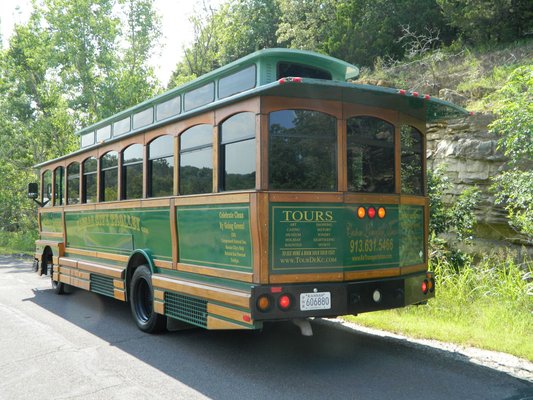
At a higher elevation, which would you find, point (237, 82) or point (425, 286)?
point (237, 82)

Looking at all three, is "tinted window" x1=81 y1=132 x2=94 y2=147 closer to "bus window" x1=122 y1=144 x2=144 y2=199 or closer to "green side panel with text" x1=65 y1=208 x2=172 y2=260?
"green side panel with text" x1=65 y1=208 x2=172 y2=260

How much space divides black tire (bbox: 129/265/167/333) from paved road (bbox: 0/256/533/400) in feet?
0.51

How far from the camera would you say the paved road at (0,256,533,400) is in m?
4.47

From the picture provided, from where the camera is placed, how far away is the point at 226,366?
207 inches

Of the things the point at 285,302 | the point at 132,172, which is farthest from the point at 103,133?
the point at 285,302

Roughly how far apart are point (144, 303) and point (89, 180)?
9.81 feet

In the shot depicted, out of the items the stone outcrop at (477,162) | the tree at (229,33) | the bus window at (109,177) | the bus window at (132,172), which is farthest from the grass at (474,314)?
the tree at (229,33)

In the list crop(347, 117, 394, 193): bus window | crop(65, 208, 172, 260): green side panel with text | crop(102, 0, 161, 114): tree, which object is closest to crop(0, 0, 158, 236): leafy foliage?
crop(102, 0, 161, 114): tree

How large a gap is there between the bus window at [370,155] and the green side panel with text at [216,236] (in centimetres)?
123

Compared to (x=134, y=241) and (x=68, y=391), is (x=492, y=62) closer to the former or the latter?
(x=134, y=241)

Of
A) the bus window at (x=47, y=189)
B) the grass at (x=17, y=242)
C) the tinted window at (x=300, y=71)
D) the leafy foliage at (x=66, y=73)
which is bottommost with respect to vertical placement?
the grass at (x=17, y=242)

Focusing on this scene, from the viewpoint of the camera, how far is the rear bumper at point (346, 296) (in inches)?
188

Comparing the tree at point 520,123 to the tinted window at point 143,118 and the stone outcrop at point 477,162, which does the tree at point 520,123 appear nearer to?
the stone outcrop at point 477,162

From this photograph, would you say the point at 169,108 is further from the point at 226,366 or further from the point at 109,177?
the point at 226,366
